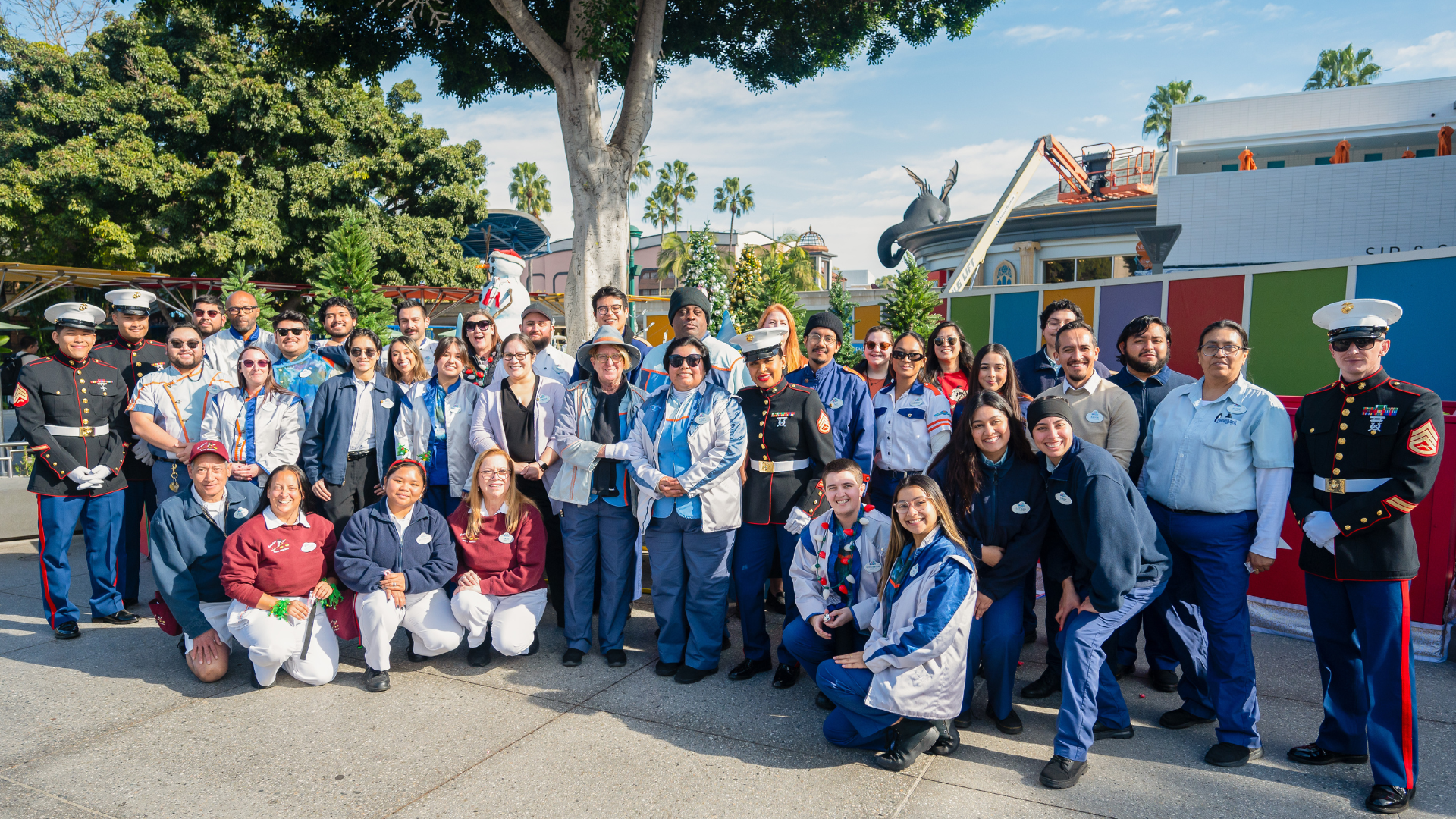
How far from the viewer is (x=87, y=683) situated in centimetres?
440

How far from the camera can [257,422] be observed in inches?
199

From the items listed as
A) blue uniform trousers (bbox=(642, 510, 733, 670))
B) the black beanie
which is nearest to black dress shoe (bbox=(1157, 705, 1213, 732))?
the black beanie

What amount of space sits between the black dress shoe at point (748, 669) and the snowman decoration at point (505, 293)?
3.96 meters

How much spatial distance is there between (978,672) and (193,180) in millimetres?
20629

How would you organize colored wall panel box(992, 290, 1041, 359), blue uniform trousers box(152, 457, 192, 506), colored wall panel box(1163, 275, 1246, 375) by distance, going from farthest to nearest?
colored wall panel box(992, 290, 1041, 359)
colored wall panel box(1163, 275, 1246, 375)
blue uniform trousers box(152, 457, 192, 506)

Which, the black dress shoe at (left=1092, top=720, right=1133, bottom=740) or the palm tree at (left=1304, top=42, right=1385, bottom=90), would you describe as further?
the palm tree at (left=1304, top=42, right=1385, bottom=90)

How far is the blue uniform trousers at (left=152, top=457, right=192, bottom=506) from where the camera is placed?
17.9 feet

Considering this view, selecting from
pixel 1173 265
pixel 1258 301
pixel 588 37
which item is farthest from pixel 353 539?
pixel 1173 265

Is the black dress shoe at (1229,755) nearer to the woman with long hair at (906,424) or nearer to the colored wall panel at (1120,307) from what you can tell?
the woman with long hair at (906,424)

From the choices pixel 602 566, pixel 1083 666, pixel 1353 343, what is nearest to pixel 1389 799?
pixel 1083 666

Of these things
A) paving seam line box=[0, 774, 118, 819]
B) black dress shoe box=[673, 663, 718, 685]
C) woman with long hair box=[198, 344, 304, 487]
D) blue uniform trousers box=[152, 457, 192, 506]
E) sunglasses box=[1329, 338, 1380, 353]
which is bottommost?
paving seam line box=[0, 774, 118, 819]

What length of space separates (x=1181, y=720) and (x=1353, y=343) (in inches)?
74.5

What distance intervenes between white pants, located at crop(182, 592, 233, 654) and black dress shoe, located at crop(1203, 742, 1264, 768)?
5.12 meters

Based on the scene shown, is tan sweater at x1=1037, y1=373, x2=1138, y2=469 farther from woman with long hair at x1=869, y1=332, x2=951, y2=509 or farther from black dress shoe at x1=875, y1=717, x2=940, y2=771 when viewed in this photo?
black dress shoe at x1=875, y1=717, x2=940, y2=771
